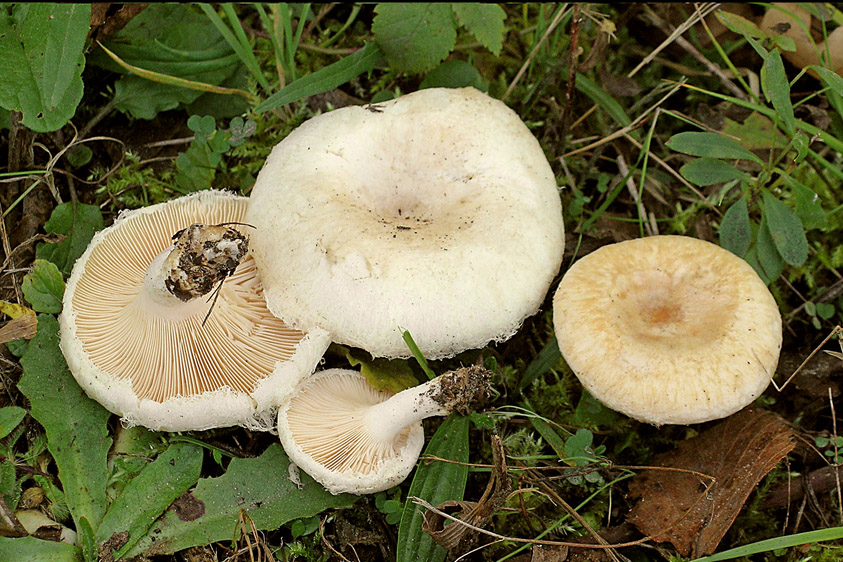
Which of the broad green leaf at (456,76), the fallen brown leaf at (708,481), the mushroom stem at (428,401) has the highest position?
the broad green leaf at (456,76)

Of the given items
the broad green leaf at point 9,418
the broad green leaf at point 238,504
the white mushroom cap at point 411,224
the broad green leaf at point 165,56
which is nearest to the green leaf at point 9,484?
the broad green leaf at point 9,418

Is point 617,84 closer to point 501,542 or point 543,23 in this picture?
point 543,23

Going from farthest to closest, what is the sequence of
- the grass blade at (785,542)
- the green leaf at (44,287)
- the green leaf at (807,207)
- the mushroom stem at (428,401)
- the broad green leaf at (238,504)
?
the green leaf at (807,207), the green leaf at (44,287), the broad green leaf at (238,504), the mushroom stem at (428,401), the grass blade at (785,542)

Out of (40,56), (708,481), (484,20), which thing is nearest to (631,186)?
(484,20)

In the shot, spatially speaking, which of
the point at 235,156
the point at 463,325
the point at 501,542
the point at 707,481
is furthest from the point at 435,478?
the point at 235,156

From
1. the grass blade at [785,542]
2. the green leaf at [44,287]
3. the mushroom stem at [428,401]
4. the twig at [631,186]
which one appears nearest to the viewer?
the grass blade at [785,542]

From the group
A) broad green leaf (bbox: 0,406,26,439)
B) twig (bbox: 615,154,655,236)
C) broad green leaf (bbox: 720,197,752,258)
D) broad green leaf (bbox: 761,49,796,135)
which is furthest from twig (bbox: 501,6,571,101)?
broad green leaf (bbox: 0,406,26,439)

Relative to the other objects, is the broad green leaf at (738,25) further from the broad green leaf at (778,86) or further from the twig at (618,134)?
the twig at (618,134)
